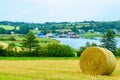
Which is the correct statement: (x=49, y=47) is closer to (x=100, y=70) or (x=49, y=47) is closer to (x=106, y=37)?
(x=106, y=37)

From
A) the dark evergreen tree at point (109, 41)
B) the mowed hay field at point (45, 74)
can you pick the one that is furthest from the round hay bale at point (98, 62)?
the dark evergreen tree at point (109, 41)

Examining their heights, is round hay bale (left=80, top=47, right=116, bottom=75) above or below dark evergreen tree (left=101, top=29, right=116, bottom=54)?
above

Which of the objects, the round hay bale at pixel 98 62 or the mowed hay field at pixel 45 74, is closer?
the mowed hay field at pixel 45 74

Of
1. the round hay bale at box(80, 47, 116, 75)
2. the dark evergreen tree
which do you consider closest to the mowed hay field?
the round hay bale at box(80, 47, 116, 75)

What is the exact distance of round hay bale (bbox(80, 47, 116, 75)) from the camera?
1981cm

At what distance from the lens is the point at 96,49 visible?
21078mm

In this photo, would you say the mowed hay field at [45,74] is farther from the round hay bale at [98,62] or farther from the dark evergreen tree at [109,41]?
the dark evergreen tree at [109,41]

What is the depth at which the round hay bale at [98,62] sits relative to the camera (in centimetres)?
1981

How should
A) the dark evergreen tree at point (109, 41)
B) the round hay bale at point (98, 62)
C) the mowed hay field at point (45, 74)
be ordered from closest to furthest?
the mowed hay field at point (45, 74)
the round hay bale at point (98, 62)
the dark evergreen tree at point (109, 41)

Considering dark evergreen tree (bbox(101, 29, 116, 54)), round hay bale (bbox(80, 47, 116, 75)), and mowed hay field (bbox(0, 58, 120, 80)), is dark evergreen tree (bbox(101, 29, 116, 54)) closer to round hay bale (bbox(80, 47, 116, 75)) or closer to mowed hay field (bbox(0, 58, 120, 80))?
mowed hay field (bbox(0, 58, 120, 80))

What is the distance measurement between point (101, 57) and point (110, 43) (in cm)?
4681

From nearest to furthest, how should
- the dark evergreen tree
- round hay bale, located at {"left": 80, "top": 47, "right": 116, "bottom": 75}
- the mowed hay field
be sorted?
the mowed hay field, round hay bale, located at {"left": 80, "top": 47, "right": 116, "bottom": 75}, the dark evergreen tree

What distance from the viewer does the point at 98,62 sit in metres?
20.5

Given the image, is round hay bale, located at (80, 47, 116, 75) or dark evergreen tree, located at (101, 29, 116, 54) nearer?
round hay bale, located at (80, 47, 116, 75)
